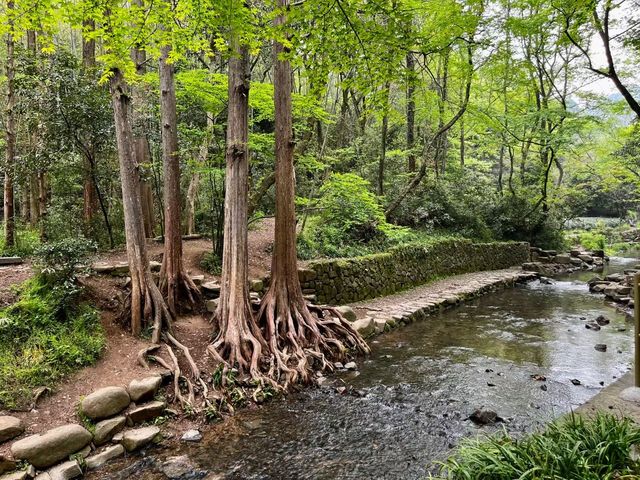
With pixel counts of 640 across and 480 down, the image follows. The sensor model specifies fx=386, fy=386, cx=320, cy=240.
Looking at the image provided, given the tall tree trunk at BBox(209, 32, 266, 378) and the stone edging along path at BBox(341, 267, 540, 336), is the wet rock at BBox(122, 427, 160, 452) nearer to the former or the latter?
the tall tree trunk at BBox(209, 32, 266, 378)

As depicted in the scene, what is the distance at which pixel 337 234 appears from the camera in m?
11.3

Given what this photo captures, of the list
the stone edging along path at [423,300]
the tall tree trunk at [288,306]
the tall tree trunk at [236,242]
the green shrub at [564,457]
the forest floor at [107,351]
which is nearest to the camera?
the green shrub at [564,457]

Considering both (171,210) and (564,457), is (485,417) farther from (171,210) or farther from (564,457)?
(171,210)

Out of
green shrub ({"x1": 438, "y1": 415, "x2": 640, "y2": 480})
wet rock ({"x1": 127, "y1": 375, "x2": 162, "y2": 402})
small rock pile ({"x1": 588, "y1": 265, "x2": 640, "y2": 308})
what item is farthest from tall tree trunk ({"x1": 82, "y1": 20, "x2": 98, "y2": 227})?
small rock pile ({"x1": 588, "y1": 265, "x2": 640, "y2": 308})

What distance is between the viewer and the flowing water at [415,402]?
12.7ft

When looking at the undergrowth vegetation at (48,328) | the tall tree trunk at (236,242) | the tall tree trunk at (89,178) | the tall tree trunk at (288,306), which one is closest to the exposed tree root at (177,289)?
the tall tree trunk at (236,242)

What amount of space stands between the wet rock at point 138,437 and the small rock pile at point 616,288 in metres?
11.8

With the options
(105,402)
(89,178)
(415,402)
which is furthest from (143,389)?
(89,178)

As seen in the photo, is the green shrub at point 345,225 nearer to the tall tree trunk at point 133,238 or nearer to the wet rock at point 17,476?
the tall tree trunk at point 133,238

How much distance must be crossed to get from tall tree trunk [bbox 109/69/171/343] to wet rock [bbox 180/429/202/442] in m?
1.74

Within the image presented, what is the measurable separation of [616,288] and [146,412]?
519 inches

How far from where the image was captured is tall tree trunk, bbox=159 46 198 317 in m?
6.84

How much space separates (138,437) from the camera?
4102mm

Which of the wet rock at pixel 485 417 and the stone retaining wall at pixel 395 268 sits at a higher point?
the stone retaining wall at pixel 395 268
